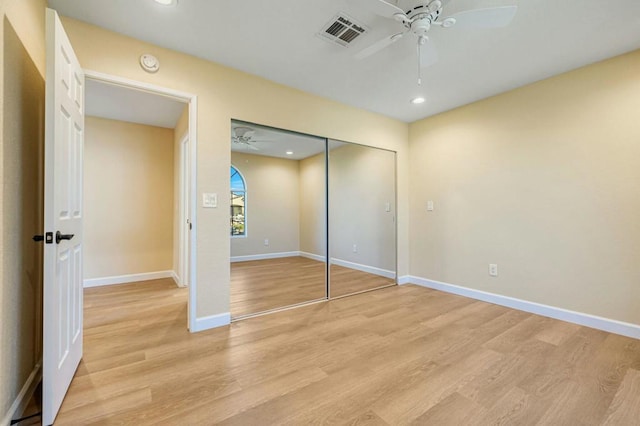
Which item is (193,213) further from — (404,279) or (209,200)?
(404,279)

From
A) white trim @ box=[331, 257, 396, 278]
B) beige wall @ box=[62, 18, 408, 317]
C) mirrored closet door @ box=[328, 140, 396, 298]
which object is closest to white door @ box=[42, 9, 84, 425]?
beige wall @ box=[62, 18, 408, 317]

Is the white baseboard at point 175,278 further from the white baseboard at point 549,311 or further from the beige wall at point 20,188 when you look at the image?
the white baseboard at point 549,311

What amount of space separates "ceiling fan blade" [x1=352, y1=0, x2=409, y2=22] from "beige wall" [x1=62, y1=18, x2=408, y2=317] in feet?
5.04

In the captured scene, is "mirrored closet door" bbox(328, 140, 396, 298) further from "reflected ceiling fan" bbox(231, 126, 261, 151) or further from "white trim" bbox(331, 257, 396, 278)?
"reflected ceiling fan" bbox(231, 126, 261, 151)

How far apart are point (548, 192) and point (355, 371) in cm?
265

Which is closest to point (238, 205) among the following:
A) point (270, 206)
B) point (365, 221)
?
point (270, 206)

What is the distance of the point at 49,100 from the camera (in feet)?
4.30

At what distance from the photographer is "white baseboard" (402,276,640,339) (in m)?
2.38

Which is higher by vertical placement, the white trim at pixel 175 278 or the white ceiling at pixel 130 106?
the white ceiling at pixel 130 106

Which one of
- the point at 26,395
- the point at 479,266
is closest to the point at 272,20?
the point at 26,395

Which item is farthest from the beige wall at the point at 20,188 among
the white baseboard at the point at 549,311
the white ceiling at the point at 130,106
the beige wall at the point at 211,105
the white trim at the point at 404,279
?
the white baseboard at the point at 549,311

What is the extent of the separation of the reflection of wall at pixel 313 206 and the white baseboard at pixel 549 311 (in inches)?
68.1

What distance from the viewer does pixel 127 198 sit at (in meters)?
4.10

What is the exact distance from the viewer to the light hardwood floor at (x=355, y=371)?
4.78 ft
